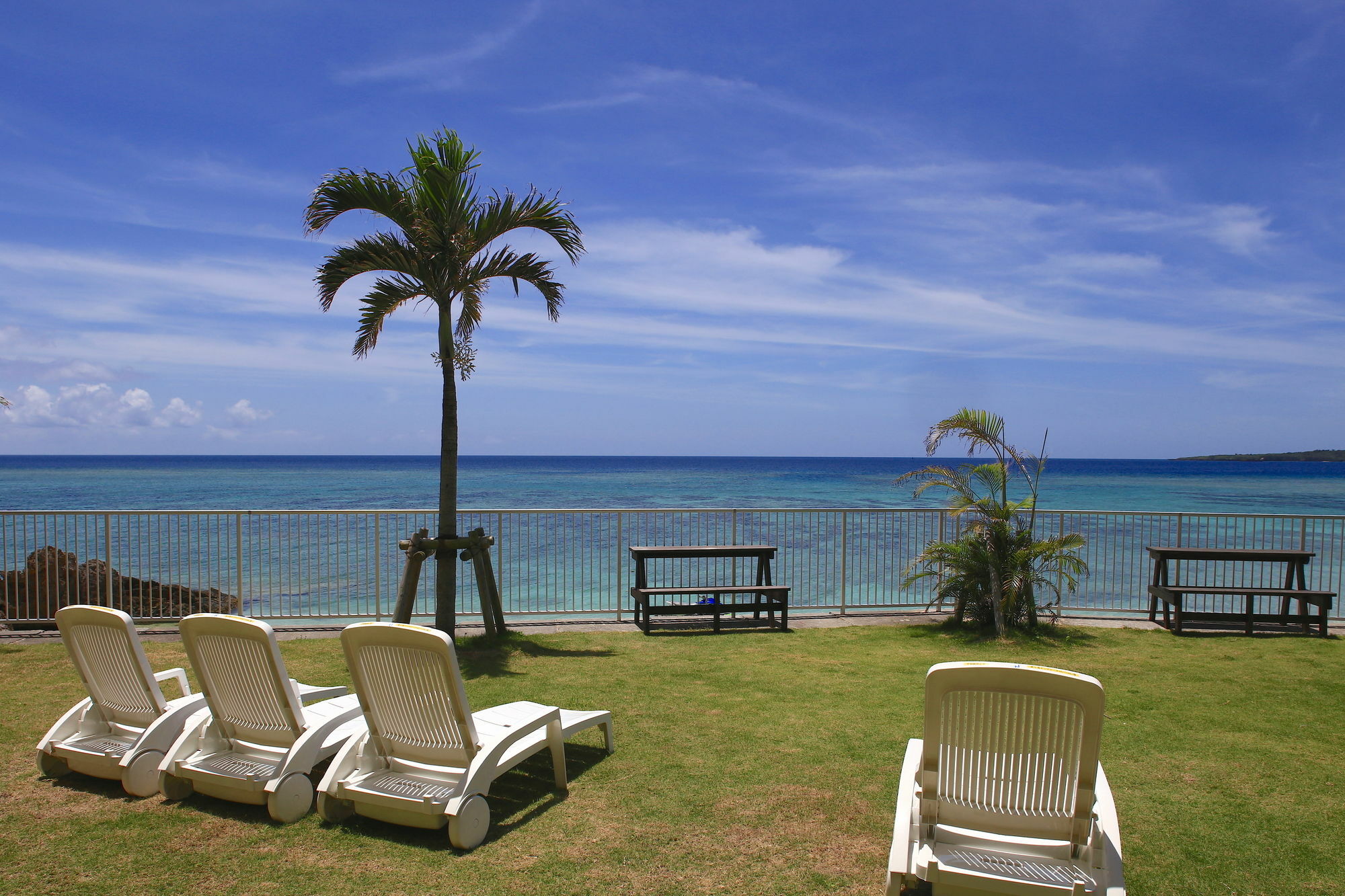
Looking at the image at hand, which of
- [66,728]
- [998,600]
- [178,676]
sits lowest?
[66,728]

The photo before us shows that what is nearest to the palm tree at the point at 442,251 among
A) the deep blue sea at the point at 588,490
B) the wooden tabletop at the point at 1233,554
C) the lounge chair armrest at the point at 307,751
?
the lounge chair armrest at the point at 307,751

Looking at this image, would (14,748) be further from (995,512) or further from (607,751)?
(995,512)

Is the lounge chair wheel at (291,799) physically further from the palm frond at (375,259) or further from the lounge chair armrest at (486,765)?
the palm frond at (375,259)

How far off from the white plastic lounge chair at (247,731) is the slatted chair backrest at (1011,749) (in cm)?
287

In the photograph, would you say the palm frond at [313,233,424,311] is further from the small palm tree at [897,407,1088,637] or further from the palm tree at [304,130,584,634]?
the small palm tree at [897,407,1088,637]

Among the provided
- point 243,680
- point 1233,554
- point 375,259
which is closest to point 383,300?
point 375,259

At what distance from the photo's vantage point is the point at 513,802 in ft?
14.1

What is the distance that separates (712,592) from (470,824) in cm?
546

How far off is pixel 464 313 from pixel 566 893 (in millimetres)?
5965

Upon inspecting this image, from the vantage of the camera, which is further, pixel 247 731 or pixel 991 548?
pixel 991 548

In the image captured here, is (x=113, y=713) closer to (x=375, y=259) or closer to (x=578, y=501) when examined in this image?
(x=375, y=259)

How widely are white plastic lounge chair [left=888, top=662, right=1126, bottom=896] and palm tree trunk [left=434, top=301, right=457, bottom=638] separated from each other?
5642 mm

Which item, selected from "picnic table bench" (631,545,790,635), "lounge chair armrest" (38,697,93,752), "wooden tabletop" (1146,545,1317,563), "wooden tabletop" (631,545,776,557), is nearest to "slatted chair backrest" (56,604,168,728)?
"lounge chair armrest" (38,697,93,752)

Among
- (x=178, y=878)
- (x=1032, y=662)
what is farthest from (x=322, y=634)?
(x=1032, y=662)
